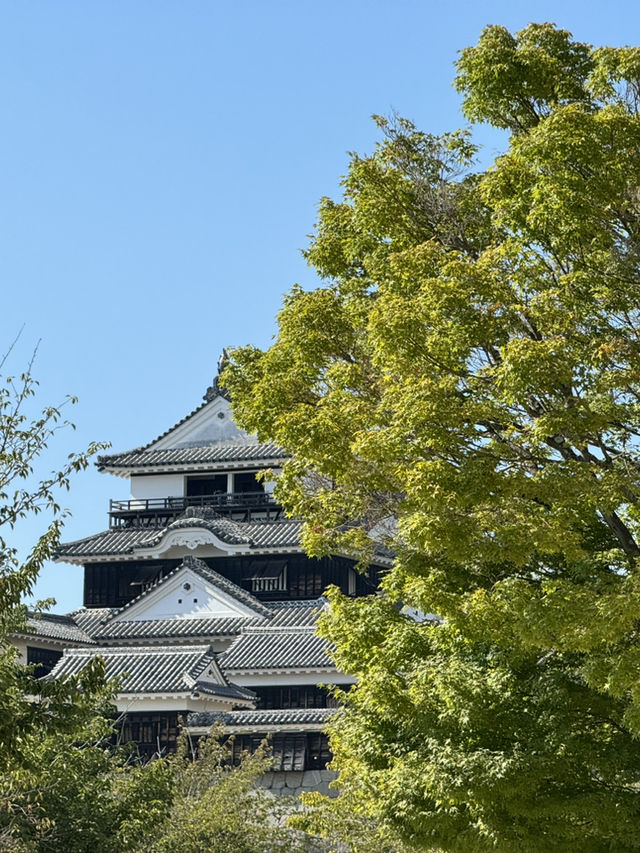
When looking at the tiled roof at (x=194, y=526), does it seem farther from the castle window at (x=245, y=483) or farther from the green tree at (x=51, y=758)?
the green tree at (x=51, y=758)

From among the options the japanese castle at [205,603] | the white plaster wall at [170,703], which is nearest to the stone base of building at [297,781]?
the japanese castle at [205,603]

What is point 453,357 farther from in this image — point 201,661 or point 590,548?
point 201,661

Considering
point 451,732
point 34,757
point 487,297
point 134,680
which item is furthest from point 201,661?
point 487,297

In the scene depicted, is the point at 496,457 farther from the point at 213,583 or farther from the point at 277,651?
the point at 213,583

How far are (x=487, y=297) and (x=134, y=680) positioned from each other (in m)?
21.3

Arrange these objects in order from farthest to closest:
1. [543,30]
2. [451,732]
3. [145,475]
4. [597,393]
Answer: [145,475], [543,30], [451,732], [597,393]

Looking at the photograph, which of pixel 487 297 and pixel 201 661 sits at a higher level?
pixel 487 297

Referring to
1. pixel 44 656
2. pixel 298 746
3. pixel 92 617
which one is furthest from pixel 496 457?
pixel 92 617

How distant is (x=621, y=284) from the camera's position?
46.4ft

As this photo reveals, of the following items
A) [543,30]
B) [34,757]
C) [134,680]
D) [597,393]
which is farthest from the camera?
[134,680]

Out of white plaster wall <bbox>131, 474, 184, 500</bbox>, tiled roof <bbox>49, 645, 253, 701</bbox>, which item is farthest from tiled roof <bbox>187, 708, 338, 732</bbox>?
white plaster wall <bbox>131, 474, 184, 500</bbox>

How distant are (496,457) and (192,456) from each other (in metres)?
34.2

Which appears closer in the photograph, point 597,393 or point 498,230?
point 597,393

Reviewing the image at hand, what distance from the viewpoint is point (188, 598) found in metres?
42.5
